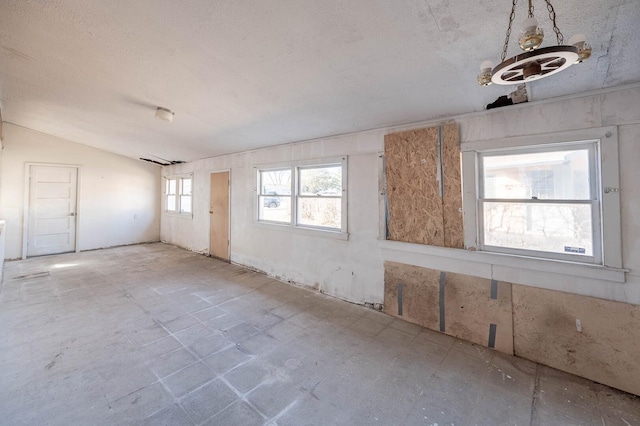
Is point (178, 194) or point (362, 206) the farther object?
point (178, 194)

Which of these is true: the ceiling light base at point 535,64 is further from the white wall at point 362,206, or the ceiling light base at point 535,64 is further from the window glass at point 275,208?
the window glass at point 275,208

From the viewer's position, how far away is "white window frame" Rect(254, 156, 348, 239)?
3.74 m

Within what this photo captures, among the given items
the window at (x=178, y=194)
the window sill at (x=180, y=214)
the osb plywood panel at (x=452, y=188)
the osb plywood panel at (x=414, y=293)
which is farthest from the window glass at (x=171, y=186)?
the osb plywood panel at (x=452, y=188)

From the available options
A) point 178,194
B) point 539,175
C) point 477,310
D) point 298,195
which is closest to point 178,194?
point 178,194

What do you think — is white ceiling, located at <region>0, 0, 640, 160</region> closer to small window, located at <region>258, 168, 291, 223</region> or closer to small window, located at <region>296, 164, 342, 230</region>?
small window, located at <region>296, 164, 342, 230</region>

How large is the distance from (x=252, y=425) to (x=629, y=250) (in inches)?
120

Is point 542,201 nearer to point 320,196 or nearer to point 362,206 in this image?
point 362,206

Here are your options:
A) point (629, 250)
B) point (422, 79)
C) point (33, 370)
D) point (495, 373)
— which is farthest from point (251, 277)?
point (629, 250)

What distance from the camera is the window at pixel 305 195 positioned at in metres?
3.92

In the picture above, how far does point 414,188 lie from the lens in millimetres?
3082

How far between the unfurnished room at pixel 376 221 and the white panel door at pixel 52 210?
8.74 ft

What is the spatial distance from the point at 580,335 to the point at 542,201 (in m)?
1.15

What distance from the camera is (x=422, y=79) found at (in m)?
2.23

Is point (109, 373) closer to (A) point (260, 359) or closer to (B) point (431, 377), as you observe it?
(A) point (260, 359)
